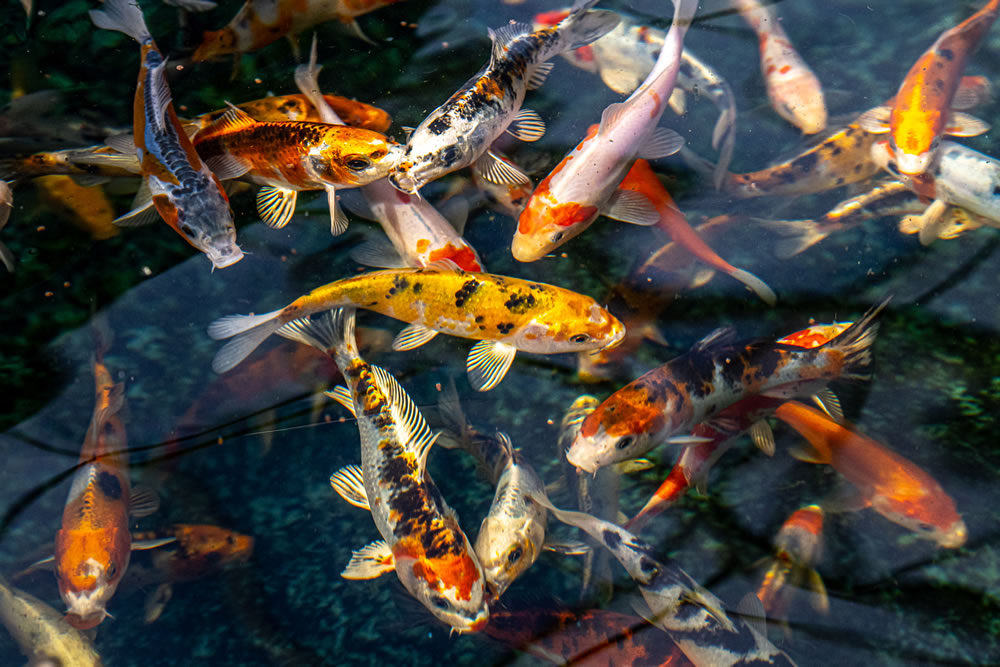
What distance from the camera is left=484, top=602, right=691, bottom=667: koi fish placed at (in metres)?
3.01

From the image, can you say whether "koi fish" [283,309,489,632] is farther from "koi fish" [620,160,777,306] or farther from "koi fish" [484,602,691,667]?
"koi fish" [620,160,777,306]

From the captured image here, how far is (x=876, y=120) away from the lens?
366cm

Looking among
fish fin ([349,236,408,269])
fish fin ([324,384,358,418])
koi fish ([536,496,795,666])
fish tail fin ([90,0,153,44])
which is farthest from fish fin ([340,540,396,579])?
fish tail fin ([90,0,153,44])

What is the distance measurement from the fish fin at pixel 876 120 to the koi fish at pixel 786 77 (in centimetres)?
22

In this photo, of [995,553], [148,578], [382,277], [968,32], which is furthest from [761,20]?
[148,578]

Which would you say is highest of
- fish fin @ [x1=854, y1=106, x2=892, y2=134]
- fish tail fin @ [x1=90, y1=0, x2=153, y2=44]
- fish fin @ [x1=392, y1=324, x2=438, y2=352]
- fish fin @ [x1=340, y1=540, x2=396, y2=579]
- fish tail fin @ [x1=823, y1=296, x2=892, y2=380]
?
fish tail fin @ [x1=90, y1=0, x2=153, y2=44]

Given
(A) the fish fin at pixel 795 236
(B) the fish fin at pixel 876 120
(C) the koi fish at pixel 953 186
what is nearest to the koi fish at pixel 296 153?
(A) the fish fin at pixel 795 236

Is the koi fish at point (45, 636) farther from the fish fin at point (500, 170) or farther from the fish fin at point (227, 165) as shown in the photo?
the fish fin at point (500, 170)

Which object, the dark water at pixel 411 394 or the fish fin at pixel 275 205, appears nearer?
the dark water at pixel 411 394

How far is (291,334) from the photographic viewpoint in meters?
3.35

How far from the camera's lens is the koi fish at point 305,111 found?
362cm

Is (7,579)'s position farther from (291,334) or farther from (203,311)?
(291,334)

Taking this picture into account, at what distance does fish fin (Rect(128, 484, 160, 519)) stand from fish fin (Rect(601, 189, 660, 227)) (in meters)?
2.89

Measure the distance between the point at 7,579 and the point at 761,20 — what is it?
5.48 m
